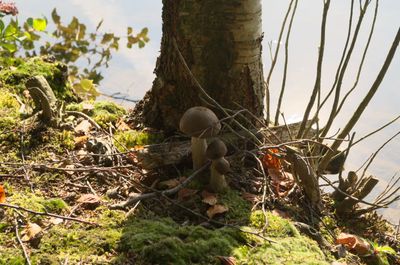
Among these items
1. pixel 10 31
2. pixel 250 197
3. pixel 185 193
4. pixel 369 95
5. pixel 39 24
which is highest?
pixel 369 95

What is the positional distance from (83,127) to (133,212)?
1.26 m

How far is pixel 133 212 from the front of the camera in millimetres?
2602

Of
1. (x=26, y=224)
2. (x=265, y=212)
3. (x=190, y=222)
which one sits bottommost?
(x=26, y=224)

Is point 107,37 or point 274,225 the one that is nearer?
point 274,225

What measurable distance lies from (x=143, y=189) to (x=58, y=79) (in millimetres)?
1885

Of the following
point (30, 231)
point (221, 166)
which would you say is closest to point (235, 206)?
point (221, 166)

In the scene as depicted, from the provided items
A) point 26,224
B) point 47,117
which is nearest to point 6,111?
point 47,117

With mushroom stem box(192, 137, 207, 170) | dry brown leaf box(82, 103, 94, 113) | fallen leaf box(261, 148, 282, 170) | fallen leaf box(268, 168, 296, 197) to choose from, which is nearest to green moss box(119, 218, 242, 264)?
mushroom stem box(192, 137, 207, 170)

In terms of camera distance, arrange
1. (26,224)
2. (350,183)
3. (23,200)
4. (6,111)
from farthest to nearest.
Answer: (6,111) < (350,183) < (23,200) < (26,224)

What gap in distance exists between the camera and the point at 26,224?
2297mm

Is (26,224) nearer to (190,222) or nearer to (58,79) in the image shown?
(190,222)

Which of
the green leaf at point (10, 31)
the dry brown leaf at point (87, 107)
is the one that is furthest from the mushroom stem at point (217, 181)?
the green leaf at point (10, 31)

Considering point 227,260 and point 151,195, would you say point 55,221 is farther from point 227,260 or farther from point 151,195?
point 227,260

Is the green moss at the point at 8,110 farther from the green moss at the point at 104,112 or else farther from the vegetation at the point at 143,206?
the green moss at the point at 104,112
